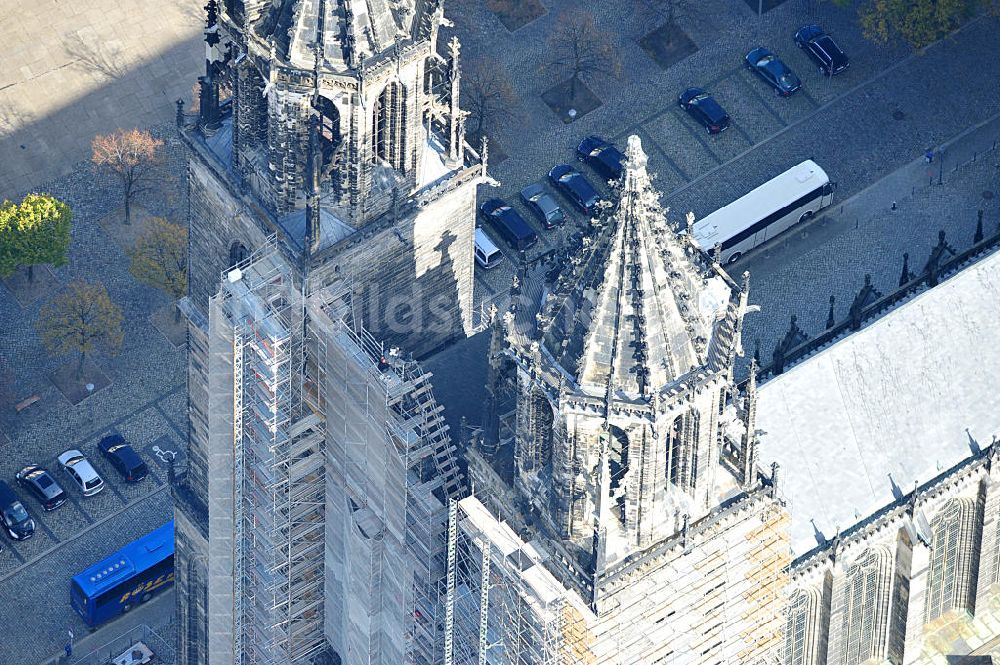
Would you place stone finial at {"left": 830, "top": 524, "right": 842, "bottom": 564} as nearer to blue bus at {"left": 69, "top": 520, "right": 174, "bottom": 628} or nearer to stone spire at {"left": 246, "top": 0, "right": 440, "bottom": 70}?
stone spire at {"left": 246, "top": 0, "right": 440, "bottom": 70}

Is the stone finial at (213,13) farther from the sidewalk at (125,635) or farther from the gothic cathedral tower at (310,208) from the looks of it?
the sidewalk at (125,635)

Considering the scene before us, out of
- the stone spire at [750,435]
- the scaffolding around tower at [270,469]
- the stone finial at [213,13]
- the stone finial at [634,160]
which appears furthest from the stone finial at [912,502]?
the stone finial at [213,13]

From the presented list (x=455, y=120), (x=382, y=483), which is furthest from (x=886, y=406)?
(x=455, y=120)

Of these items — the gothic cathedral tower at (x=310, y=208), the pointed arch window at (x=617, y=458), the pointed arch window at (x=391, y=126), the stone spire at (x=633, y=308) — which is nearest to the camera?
the stone spire at (x=633, y=308)

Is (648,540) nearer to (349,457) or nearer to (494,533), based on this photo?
(494,533)

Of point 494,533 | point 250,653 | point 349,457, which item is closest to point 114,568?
point 250,653

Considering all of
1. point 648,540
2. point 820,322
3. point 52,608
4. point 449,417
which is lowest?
point 648,540
